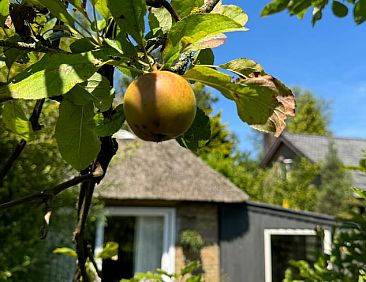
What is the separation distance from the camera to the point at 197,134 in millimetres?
771

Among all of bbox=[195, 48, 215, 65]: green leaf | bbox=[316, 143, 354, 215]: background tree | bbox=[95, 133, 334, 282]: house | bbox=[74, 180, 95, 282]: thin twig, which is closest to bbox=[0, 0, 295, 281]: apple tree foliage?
bbox=[195, 48, 215, 65]: green leaf

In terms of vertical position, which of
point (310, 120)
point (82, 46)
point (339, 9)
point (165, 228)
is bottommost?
point (82, 46)

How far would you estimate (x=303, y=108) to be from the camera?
35.4 meters

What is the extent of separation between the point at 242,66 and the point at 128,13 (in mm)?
169

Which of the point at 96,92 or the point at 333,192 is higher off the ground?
the point at 333,192

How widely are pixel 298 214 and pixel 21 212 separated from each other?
289 inches

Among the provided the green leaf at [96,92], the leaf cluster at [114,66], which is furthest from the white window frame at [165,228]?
the green leaf at [96,92]

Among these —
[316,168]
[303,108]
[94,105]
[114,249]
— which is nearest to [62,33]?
[94,105]

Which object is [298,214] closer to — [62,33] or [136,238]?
[136,238]

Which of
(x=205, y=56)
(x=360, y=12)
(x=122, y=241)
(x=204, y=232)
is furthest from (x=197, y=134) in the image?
(x=122, y=241)

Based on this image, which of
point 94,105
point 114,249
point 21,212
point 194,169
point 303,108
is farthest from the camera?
point 303,108

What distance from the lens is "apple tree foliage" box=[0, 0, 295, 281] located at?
1.74ft

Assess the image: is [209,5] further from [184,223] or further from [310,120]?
[310,120]

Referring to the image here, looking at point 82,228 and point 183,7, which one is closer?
point 183,7
